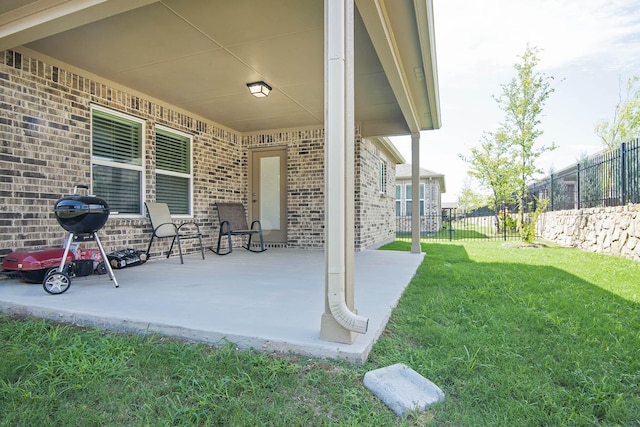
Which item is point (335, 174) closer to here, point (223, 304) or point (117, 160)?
point (223, 304)

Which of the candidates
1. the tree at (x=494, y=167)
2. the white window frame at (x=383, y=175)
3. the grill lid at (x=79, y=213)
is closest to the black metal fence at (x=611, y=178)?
the tree at (x=494, y=167)

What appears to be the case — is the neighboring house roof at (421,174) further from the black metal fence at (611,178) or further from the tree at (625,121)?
the tree at (625,121)

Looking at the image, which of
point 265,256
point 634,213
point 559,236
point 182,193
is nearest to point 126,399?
point 265,256

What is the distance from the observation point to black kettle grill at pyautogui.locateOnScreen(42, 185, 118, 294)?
2938 mm

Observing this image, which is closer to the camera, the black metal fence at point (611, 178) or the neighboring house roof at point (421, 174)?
the black metal fence at point (611, 178)

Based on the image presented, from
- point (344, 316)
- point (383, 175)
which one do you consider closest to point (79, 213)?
point (344, 316)

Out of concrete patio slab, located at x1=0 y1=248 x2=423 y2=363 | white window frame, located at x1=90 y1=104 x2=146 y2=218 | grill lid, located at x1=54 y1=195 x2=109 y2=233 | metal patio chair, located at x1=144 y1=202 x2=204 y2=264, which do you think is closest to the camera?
concrete patio slab, located at x1=0 y1=248 x2=423 y2=363

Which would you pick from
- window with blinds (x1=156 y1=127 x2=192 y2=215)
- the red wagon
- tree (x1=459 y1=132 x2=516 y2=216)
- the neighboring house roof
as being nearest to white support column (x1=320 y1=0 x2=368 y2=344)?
the red wagon

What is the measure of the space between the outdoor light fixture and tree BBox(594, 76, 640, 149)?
14778mm

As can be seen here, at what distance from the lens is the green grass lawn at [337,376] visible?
1.38m

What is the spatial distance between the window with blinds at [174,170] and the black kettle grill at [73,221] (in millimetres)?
2175

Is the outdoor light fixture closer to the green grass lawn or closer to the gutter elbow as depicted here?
the green grass lawn

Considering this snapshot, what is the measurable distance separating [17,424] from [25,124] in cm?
343

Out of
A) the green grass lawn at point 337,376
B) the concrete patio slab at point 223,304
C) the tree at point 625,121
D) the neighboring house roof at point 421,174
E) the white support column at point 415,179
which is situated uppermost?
the tree at point 625,121
